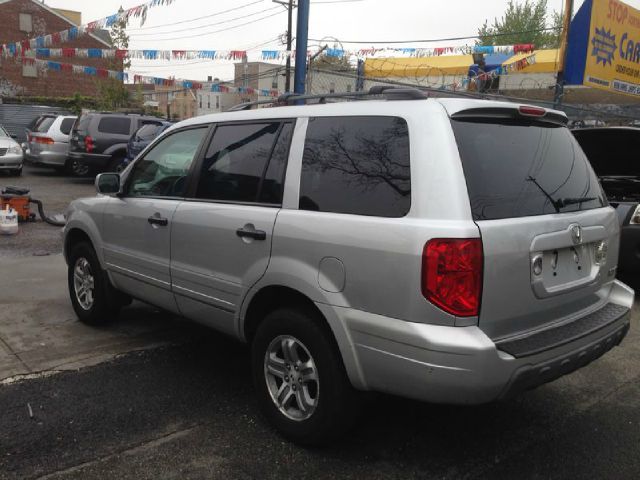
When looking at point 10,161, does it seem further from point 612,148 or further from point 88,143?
point 612,148

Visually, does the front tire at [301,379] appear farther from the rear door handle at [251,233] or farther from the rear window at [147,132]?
the rear window at [147,132]

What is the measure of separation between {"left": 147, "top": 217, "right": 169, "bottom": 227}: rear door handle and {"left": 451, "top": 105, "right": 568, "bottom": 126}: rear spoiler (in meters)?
2.05

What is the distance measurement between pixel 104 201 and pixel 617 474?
3895 mm

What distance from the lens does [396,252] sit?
2.44 meters

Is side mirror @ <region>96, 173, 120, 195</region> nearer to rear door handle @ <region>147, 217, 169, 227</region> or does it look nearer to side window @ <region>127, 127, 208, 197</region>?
side window @ <region>127, 127, 208, 197</region>

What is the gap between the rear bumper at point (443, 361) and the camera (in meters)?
2.36

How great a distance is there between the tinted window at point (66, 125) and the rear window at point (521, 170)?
51.0ft

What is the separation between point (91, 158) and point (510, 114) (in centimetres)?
1341

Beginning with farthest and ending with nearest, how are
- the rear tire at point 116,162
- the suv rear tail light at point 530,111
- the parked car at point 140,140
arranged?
1. the rear tire at point 116,162
2. the parked car at point 140,140
3. the suv rear tail light at point 530,111

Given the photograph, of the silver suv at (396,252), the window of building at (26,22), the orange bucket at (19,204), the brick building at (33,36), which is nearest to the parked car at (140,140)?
the orange bucket at (19,204)

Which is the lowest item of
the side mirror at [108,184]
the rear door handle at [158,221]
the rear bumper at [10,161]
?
the rear bumper at [10,161]

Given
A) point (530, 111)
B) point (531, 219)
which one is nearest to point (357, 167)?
point (531, 219)

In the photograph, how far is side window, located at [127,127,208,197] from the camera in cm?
384

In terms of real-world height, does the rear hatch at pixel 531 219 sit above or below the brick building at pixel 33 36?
below
